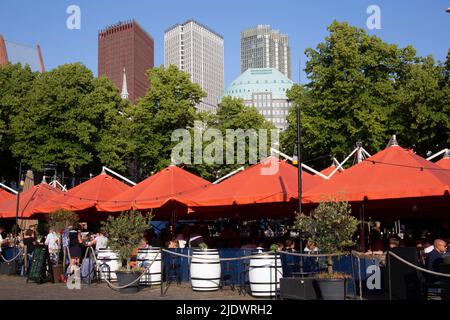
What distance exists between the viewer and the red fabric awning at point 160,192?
1867cm

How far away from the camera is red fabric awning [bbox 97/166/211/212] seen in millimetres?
18672

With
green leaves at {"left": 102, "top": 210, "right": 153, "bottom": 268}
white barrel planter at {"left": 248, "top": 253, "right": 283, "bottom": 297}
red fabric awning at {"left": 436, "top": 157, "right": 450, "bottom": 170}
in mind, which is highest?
red fabric awning at {"left": 436, "top": 157, "right": 450, "bottom": 170}

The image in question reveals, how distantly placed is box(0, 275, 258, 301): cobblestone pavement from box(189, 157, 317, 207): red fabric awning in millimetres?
2425

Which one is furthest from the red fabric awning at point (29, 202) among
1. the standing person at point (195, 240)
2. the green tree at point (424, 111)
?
the green tree at point (424, 111)

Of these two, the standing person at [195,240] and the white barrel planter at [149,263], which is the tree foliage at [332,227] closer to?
the white barrel planter at [149,263]

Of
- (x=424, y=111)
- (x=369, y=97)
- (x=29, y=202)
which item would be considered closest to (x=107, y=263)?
(x=29, y=202)

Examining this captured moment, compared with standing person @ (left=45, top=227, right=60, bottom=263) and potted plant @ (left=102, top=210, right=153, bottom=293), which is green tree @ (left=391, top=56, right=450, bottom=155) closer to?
standing person @ (left=45, top=227, right=60, bottom=263)

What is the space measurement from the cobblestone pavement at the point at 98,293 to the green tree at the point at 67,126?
2496 centimetres

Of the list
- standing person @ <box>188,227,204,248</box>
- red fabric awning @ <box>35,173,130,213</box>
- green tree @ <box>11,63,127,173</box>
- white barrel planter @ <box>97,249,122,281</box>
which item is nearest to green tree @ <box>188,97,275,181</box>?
green tree @ <box>11,63,127,173</box>

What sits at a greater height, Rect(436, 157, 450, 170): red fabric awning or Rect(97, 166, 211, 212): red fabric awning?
Rect(436, 157, 450, 170): red fabric awning
